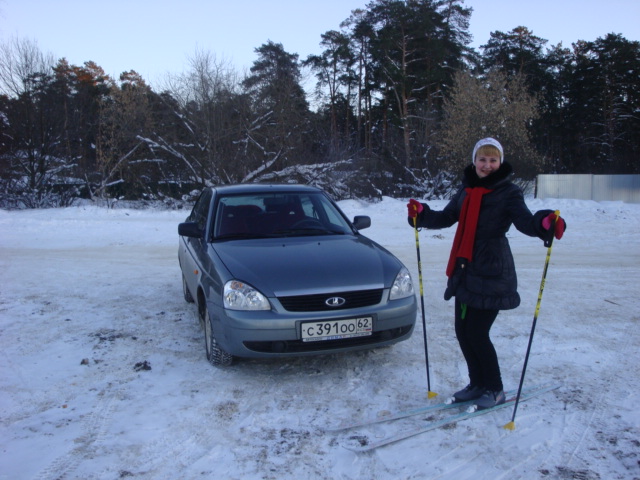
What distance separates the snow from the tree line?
17495mm

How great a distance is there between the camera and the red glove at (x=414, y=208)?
3.84 metres

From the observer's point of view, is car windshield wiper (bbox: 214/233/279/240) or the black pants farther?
car windshield wiper (bbox: 214/233/279/240)

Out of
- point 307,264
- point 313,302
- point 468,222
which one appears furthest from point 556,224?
point 307,264

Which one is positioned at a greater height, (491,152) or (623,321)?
(491,152)

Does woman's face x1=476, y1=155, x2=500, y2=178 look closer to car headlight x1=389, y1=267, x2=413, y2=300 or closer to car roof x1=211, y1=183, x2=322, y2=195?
car headlight x1=389, y1=267, x2=413, y2=300

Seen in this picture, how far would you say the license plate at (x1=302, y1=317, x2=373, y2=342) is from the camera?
154 inches

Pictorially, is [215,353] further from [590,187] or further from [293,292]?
[590,187]

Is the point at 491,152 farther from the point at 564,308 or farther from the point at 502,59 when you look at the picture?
the point at 502,59

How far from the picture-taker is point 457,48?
36.8 m

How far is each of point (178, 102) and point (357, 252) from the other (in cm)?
2102

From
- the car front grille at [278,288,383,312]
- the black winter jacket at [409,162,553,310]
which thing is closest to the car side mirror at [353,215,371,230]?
the car front grille at [278,288,383,312]

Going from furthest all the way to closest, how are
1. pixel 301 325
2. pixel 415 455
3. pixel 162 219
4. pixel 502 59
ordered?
pixel 502 59
pixel 162 219
pixel 301 325
pixel 415 455

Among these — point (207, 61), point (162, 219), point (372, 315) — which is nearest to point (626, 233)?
point (372, 315)

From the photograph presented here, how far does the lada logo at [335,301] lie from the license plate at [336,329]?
13cm
